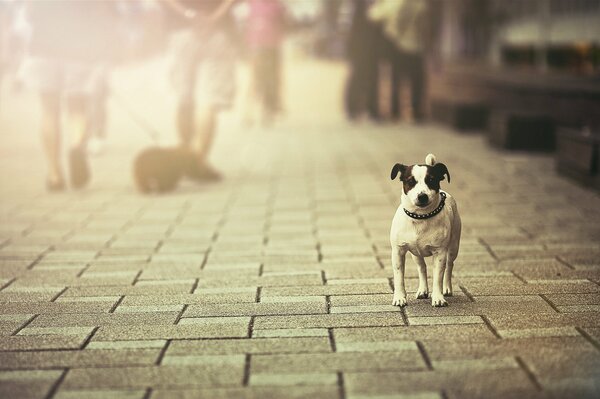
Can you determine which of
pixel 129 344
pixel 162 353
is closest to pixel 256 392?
pixel 162 353

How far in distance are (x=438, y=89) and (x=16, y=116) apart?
21.5 feet

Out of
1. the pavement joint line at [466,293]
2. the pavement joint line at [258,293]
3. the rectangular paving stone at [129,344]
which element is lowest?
the pavement joint line at [466,293]

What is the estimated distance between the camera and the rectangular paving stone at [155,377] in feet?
8.89

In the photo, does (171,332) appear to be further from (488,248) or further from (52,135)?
(52,135)

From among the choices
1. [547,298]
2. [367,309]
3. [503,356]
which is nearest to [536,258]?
[547,298]

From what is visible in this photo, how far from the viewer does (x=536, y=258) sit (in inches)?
172

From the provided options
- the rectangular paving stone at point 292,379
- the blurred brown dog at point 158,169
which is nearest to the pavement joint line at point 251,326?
the rectangular paving stone at point 292,379

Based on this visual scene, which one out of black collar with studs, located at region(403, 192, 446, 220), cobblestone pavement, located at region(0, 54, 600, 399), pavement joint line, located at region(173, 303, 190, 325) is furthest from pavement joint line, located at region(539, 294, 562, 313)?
pavement joint line, located at region(173, 303, 190, 325)

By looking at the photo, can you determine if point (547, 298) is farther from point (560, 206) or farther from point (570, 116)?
point (570, 116)

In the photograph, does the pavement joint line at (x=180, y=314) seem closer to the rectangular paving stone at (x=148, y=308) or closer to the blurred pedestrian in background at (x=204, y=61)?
the rectangular paving stone at (x=148, y=308)

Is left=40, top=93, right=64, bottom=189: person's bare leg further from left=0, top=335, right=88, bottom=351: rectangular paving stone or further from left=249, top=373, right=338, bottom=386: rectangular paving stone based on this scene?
left=249, top=373, right=338, bottom=386: rectangular paving stone

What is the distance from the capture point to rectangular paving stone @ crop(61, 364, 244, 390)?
271 centimetres

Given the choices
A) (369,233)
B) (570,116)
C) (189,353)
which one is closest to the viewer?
(189,353)

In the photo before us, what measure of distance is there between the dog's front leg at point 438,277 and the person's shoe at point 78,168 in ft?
13.4
